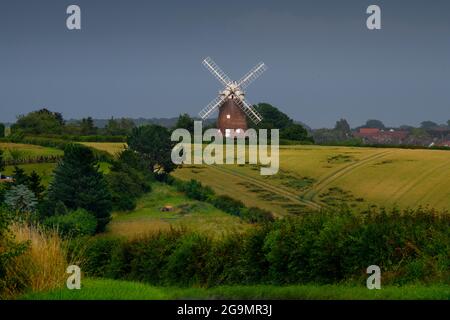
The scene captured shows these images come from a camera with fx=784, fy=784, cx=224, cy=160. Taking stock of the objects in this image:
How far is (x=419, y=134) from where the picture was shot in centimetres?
7081

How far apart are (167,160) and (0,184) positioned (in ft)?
30.7

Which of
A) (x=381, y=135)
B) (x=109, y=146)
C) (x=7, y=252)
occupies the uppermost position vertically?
(x=381, y=135)

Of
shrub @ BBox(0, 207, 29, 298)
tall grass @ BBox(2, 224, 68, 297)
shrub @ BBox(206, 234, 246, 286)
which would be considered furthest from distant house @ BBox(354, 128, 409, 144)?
shrub @ BBox(0, 207, 29, 298)

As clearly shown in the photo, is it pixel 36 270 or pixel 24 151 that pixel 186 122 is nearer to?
pixel 24 151

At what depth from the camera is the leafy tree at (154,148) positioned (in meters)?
44.3

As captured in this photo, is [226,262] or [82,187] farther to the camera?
[82,187]

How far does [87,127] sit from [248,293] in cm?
5067

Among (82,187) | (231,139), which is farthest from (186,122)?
(82,187)

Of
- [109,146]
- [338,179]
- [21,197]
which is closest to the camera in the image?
[21,197]

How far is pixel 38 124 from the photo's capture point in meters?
62.9

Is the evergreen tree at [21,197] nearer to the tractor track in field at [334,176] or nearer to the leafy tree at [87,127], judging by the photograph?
the tractor track in field at [334,176]

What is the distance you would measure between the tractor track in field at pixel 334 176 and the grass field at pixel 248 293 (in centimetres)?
2744

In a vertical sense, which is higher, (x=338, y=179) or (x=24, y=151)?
(x=24, y=151)
